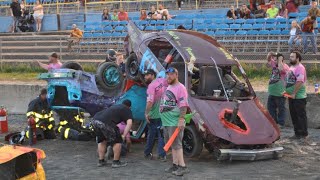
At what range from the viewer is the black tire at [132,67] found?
38.7ft

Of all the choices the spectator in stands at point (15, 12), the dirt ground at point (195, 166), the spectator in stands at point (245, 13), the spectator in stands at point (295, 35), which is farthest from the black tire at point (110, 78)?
the spectator in stands at point (15, 12)

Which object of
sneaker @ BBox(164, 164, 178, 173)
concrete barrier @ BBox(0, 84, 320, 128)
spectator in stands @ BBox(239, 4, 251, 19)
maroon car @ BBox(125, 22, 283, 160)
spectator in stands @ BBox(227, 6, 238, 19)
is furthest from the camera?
spectator in stands @ BBox(227, 6, 238, 19)

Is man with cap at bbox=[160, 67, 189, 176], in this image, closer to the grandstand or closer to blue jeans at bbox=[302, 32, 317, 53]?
the grandstand

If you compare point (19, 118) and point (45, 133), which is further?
point (19, 118)

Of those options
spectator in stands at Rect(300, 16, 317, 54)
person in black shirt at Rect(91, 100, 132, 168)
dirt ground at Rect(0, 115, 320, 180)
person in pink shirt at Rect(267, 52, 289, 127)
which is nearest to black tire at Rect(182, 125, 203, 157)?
→ dirt ground at Rect(0, 115, 320, 180)

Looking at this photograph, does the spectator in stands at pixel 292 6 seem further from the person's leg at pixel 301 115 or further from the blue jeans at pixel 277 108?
the person's leg at pixel 301 115

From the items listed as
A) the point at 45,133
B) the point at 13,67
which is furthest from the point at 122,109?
the point at 13,67

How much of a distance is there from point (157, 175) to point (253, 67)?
859 cm

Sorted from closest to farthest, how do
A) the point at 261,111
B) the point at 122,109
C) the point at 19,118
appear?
the point at 122,109, the point at 261,111, the point at 19,118

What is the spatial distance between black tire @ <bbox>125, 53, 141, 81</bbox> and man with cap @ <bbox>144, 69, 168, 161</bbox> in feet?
3.38

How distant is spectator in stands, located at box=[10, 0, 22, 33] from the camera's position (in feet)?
90.2

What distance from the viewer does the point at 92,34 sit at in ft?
74.3

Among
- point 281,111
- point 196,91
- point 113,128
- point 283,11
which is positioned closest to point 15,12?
point 283,11

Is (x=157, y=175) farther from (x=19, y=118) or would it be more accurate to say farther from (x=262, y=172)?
(x=19, y=118)
